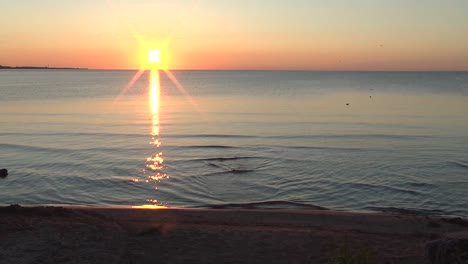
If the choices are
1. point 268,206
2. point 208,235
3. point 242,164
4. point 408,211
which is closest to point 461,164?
point 408,211

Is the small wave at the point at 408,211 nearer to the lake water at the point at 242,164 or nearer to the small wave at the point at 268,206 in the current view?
the lake water at the point at 242,164

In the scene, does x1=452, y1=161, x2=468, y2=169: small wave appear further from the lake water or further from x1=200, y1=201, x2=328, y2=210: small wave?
x1=200, y1=201, x2=328, y2=210: small wave

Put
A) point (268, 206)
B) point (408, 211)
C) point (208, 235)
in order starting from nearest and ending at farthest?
point (208, 235) → point (408, 211) → point (268, 206)

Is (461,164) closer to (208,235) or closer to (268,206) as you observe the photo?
(268,206)

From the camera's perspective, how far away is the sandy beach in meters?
9.97

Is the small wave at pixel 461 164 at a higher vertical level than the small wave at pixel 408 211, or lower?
higher

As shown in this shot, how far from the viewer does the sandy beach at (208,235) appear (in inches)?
392

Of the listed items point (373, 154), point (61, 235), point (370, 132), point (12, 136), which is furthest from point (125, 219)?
point (370, 132)

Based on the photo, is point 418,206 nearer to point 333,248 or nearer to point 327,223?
point 327,223

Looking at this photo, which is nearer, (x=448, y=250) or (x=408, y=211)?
(x=448, y=250)

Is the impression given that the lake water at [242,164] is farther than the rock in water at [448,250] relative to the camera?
Yes

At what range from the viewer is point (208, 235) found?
37.6 feet

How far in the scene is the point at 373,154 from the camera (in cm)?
2373

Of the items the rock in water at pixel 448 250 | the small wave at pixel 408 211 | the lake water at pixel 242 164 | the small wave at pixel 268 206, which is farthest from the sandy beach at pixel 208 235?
the lake water at pixel 242 164
